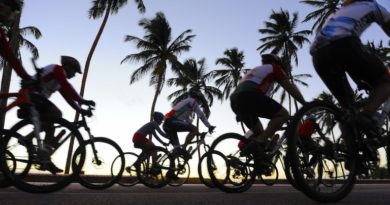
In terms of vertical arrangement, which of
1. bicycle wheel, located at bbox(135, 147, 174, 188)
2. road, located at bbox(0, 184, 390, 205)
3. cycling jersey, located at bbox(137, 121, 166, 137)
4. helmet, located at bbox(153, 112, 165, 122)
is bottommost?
road, located at bbox(0, 184, 390, 205)

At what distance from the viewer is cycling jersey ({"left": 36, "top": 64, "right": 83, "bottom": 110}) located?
4.80 meters

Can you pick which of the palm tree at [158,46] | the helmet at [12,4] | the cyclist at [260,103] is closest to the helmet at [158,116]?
the cyclist at [260,103]

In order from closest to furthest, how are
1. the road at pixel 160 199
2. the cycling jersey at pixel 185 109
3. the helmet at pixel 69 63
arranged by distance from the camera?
the road at pixel 160 199 < the helmet at pixel 69 63 < the cycling jersey at pixel 185 109

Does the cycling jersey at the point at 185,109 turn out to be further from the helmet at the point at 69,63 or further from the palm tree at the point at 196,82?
the palm tree at the point at 196,82

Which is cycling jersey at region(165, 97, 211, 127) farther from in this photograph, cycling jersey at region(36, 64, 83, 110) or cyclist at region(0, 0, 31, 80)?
cyclist at region(0, 0, 31, 80)

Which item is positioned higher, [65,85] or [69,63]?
[69,63]

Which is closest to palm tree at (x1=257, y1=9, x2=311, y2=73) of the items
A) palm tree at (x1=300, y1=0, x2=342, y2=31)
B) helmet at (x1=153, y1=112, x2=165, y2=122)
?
palm tree at (x1=300, y1=0, x2=342, y2=31)

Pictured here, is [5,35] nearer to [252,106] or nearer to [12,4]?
[12,4]

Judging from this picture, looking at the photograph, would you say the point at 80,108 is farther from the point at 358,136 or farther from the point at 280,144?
the point at 358,136

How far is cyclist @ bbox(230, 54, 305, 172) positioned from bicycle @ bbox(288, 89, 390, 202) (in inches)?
52.4

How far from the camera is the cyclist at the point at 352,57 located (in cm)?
334

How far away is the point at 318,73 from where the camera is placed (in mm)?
3596

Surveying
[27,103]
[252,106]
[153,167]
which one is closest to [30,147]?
[27,103]

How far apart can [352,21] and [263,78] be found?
196cm
